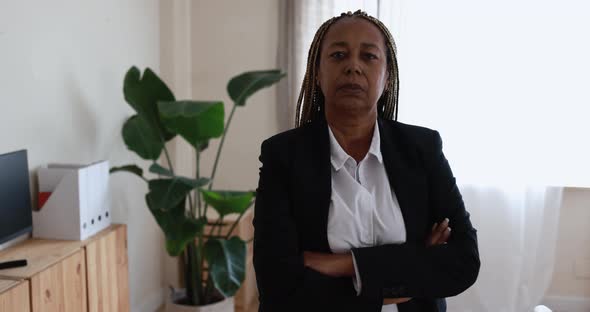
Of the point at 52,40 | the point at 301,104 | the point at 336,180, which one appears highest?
the point at 52,40

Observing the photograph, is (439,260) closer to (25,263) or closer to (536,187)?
(25,263)

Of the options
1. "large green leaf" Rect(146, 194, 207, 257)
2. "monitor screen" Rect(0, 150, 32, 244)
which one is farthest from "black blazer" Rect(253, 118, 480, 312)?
"large green leaf" Rect(146, 194, 207, 257)

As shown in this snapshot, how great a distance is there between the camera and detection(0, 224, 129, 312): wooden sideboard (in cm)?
184

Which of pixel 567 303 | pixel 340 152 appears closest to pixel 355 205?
pixel 340 152

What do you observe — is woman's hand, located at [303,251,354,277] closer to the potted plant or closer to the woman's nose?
the woman's nose

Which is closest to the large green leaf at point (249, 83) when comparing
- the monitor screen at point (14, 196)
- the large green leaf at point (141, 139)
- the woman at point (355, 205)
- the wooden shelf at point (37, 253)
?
the large green leaf at point (141, 139)

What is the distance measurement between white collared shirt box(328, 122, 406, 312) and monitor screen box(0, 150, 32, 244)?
1.35 meters

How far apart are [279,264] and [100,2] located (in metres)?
2.09

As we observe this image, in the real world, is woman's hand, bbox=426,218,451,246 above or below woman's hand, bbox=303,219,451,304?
above

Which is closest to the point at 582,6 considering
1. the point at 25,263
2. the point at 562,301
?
the point at 562,301

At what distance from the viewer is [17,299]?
1770 millimetres

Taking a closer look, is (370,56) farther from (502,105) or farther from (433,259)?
(502,105)

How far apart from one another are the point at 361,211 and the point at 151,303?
2608 millimetres

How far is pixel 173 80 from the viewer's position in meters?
3.62
